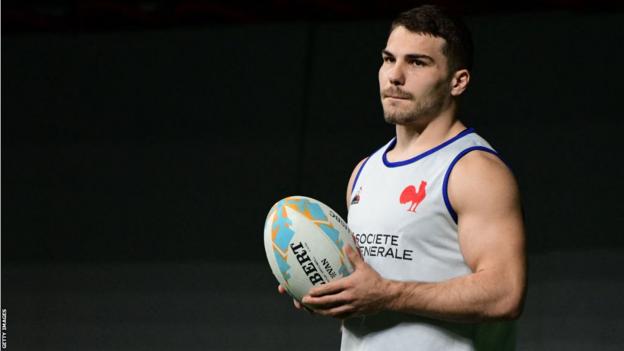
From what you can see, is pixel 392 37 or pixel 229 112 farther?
pixel 229 112

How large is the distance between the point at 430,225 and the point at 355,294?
208mm

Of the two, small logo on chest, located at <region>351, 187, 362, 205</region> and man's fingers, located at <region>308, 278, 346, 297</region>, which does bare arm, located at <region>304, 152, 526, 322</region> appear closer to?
man's fingers, located at <region>308, 278, 346, 297</region>

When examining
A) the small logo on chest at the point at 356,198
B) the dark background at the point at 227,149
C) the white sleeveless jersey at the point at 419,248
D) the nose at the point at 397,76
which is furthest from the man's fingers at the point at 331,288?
the dark background at the point at 227,149

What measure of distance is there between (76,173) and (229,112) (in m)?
0.71

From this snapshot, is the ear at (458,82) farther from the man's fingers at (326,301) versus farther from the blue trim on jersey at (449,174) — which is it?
the man's fingers at (326,301)

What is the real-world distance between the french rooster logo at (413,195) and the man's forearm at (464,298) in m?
0.17

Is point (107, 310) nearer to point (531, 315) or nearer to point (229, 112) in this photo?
point (229, 112)

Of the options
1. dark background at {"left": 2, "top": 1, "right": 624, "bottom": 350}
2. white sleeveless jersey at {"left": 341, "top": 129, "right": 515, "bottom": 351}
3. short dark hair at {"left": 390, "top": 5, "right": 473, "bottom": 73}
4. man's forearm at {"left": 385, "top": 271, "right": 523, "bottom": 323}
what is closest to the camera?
man's forearm at {"left": 385, "top": 271, "right": 523, "bottom": 323}

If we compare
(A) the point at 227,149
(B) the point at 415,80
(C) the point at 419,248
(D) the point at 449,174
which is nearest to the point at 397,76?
(B) the point at 415,80

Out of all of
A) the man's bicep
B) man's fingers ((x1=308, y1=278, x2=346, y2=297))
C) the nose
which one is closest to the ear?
the nose

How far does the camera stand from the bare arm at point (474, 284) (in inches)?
63.1

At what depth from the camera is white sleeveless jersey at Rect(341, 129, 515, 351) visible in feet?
5.58

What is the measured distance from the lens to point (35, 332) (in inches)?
150

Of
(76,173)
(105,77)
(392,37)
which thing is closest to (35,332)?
(76,173)
